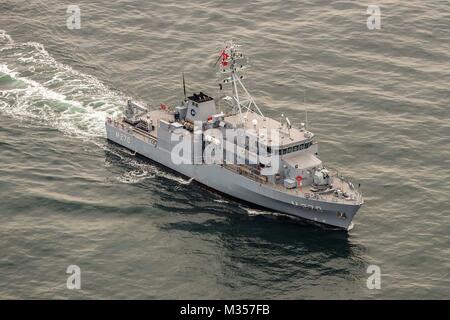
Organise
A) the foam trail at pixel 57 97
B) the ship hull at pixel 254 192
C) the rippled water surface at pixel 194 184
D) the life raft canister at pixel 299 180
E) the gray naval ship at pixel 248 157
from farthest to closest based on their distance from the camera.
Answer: the foam trail at pixel 57 97 < the life raft canister at pixel 299 180 < the gray naval ship at pixel 248 157 < the ship hull at pixel 254 192 < the rippled water surface at pixel 194 184

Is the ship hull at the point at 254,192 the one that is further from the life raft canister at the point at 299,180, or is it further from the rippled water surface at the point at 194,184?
the life raft canister at the point at 299,180

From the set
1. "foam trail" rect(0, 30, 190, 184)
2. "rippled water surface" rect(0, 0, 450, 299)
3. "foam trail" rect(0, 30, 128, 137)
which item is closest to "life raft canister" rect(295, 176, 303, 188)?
"rippled water surface" rect(0, 0, 450, 299)

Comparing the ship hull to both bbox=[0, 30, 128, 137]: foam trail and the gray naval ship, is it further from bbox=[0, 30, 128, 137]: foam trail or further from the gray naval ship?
bbox=[0, 30, 128, 137]: foam trail

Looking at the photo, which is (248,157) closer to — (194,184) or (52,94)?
(194,184)

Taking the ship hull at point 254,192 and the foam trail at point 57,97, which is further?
Answer: the foam trail at point 57,97

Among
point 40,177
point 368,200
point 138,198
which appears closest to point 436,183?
point 368,200

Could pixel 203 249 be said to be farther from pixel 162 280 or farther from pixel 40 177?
pixel 40 177

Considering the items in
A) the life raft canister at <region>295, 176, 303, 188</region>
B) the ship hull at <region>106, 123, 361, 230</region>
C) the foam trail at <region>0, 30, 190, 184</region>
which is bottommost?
the ship hull at <region>106, 123, 361, 230</region>

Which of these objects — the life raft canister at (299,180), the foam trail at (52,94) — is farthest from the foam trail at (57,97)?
the life raft canister at (299,180)
